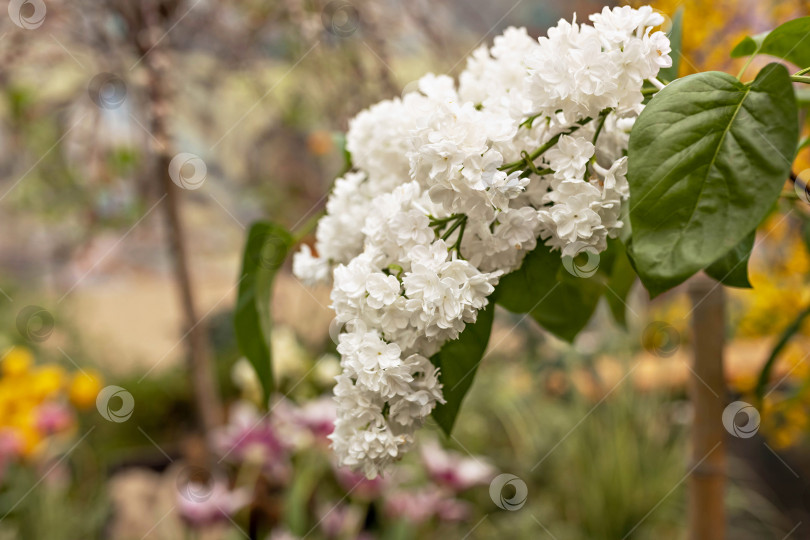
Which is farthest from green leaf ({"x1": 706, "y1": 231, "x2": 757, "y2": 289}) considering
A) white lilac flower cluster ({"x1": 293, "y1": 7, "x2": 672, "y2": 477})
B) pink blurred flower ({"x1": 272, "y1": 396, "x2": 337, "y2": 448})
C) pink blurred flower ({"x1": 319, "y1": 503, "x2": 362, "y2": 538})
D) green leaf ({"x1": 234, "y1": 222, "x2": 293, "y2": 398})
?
pink blurred flower ({"x1": 319, "y1": 503, "x2": 362, "y2": 538})

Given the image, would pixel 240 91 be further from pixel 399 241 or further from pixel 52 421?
pixel 399 241

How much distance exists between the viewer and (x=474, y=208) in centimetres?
27

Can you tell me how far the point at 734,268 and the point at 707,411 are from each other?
0.28 meters

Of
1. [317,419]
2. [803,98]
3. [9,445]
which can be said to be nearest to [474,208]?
[803,98]

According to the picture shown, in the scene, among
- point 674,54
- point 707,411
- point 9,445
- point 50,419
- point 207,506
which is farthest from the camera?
point 50,419

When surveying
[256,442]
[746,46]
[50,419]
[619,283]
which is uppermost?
[746,46]

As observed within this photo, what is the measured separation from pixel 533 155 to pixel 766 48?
135 millimetres

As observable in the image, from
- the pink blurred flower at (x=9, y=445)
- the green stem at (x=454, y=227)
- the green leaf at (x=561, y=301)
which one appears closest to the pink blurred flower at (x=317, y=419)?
the pink blurred flower at (x=9, y=445)

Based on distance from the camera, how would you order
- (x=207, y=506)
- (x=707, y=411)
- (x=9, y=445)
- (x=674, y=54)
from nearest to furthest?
(x=674, y=54)
(x=707, y=411)
(x=207, y=506)
(x=9, y=445)

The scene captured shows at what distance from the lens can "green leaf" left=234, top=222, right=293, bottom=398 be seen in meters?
0.40

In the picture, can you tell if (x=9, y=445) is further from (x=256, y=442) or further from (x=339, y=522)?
(x=339, y=522)

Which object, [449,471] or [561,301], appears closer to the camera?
[561,301]

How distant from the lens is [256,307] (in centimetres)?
40

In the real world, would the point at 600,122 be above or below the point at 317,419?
above
